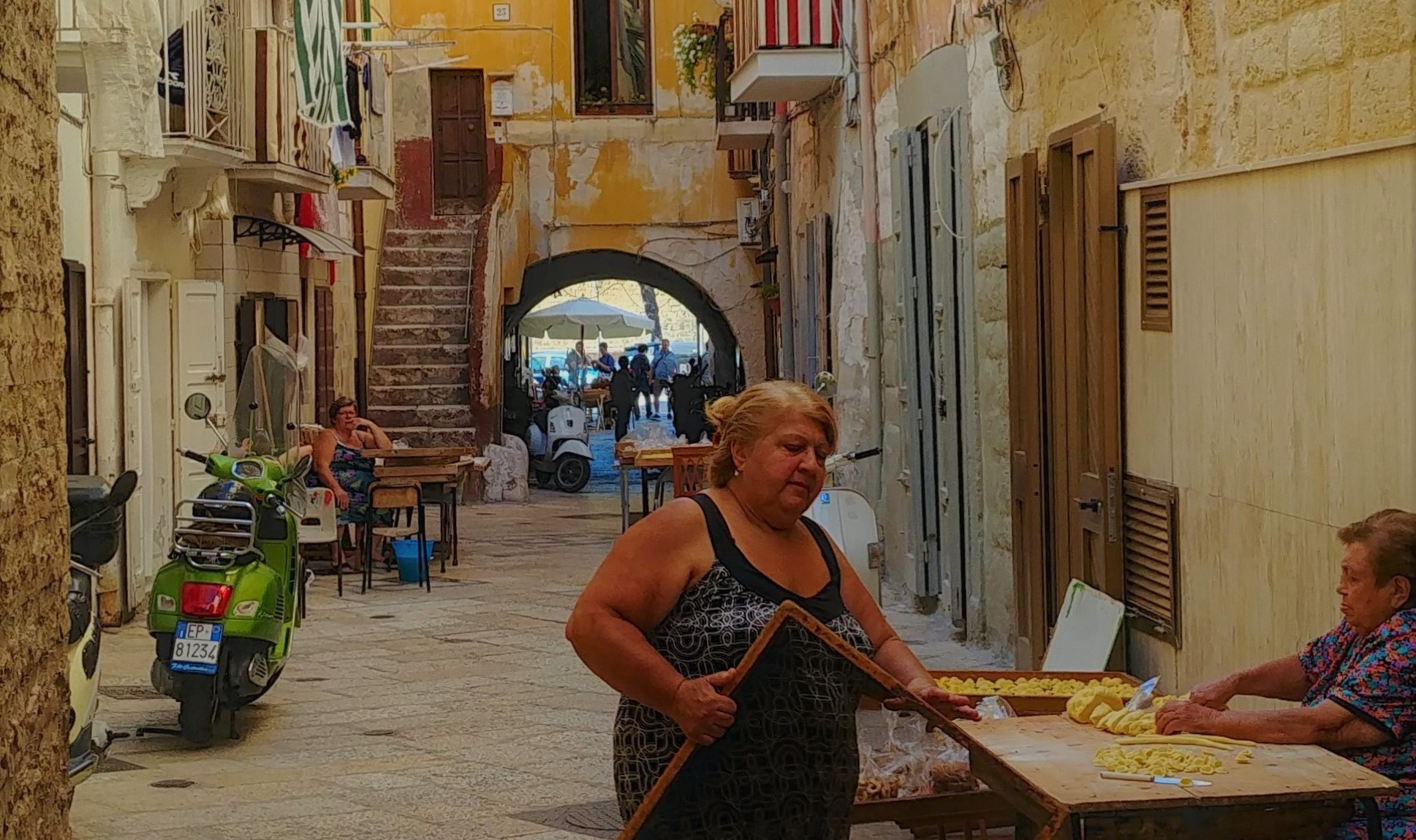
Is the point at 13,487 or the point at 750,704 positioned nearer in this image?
the point at 750,704

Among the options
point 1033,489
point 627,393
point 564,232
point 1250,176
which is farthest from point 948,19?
point 627,393

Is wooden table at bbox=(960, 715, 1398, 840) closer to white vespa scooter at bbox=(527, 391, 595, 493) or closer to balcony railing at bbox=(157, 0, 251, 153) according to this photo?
balcony railing at bbox=(157, 0, 251, 153)

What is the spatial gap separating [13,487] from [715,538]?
1.72 meters

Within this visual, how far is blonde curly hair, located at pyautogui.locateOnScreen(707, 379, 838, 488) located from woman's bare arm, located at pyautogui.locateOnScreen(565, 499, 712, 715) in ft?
0.72

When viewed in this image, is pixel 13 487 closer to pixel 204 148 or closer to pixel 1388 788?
pixel 1388 788

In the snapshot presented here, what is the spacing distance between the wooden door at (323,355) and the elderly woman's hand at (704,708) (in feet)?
62.5

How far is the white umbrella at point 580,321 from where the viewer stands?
3731 centimetres

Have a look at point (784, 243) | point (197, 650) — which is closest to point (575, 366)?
point (784, 243)

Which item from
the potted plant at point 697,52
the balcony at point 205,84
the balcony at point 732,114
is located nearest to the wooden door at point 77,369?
the balcony at point 205,84

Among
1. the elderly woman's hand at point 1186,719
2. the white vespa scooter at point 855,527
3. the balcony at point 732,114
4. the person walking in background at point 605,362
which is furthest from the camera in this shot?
the person walking in background at point 605,362

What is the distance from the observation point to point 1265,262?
20.6 ft

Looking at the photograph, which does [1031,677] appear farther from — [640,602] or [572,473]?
[572,473]

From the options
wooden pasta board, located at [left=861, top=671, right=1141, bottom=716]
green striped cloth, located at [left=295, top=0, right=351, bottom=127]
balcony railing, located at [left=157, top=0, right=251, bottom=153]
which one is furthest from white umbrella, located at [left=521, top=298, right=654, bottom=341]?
wooden pasta board, located at [left=861, top=671, right=1141, bottom=716]

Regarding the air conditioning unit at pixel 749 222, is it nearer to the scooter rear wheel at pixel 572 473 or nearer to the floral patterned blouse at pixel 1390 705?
the scooter rear wheel at pixel 572 473
